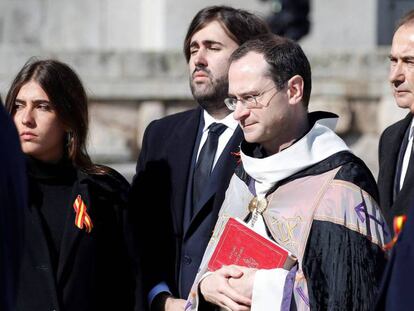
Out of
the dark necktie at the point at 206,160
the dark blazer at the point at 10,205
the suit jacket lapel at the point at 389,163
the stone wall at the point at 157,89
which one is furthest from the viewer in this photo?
the stone wall at the point at 157,89

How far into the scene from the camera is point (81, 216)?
486 centimetres

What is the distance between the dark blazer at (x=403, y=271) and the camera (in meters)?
3.67

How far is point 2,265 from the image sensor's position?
3.72 meters

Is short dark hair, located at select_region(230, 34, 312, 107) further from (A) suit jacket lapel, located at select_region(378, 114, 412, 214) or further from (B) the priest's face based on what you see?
(A) suit jacket lapel, located at select_region(378, 114, 412, 214)

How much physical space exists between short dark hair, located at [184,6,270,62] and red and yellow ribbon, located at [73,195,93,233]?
948 mm

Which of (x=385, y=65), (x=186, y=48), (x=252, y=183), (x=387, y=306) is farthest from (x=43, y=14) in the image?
(x=387, y=306)

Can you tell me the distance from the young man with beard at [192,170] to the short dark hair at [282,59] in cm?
60

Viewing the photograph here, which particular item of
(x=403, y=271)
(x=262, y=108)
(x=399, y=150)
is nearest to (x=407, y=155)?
(x=399, y=150)

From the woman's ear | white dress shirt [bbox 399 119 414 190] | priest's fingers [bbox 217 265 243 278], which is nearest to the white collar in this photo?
the woman's ear

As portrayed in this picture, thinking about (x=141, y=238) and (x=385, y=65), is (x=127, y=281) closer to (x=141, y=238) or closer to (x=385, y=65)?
(x=141, y=238)

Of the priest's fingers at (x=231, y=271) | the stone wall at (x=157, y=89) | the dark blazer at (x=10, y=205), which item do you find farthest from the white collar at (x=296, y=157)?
A: the stone wall at (x=157, y=89)

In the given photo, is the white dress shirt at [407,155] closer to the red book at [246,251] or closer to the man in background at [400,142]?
the man in background at [400,142]

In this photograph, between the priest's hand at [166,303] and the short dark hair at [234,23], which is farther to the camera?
the short dark hair at [234,23]

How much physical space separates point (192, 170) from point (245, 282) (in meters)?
0.92
